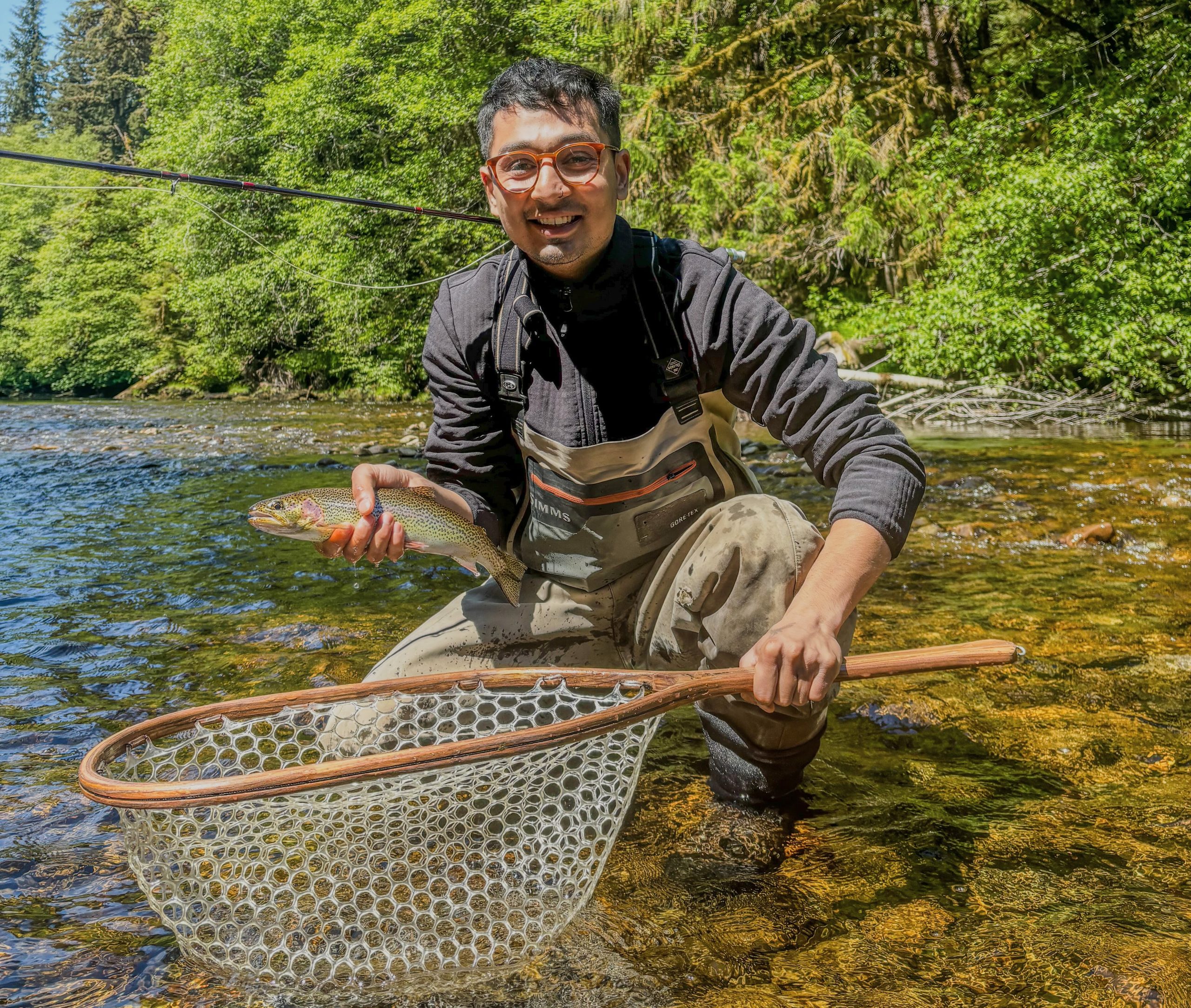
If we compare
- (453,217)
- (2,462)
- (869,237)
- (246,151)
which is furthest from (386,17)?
(453,217)

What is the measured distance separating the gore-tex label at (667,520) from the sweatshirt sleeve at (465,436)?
52 cm

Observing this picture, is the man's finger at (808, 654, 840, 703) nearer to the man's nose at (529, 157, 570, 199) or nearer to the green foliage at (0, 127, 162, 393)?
the man's nose at (529, 157, 570, 199)

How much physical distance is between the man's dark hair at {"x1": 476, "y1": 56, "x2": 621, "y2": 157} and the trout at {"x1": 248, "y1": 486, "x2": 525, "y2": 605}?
1.11 meters

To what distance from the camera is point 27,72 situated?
7619cm

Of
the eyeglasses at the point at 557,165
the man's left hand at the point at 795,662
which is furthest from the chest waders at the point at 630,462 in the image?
the man's left hand at the point at 795,662

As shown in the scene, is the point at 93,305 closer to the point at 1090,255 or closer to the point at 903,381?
the point at 903,381

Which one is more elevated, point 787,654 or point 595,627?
point 787,654

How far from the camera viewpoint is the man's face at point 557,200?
2811 millimetres

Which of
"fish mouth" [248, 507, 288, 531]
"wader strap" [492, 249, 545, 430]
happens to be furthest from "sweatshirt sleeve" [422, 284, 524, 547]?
"fish mouth" [248, 507, 288, 531]

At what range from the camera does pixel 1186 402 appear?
47.7ft

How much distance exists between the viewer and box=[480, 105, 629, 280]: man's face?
2811 mm

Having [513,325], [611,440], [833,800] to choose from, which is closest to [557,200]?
[513,325]

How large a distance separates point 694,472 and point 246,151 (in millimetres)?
29999

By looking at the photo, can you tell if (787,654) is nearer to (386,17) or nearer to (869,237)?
(869,237)
